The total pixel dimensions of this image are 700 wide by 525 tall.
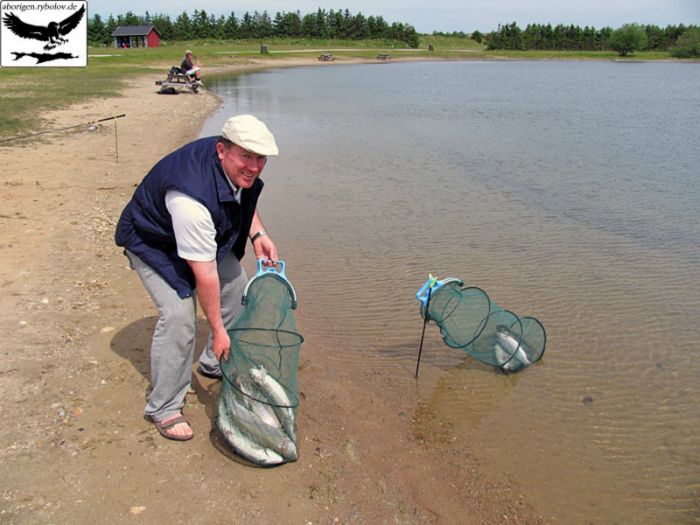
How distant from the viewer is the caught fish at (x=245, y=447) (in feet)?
12.7

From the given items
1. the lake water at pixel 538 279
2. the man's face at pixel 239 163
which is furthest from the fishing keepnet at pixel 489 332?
the man's face at pixel 239 163

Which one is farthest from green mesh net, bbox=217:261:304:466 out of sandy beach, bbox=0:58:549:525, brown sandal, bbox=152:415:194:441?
brown sandal, bbox=152:415:194:441

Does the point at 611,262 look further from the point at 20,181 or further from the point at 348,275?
the point at 20,181

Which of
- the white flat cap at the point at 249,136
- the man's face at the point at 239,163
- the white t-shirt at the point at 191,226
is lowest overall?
the white t-shirt at the point at 191,226

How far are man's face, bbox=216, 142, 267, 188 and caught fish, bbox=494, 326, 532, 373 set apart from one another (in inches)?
114

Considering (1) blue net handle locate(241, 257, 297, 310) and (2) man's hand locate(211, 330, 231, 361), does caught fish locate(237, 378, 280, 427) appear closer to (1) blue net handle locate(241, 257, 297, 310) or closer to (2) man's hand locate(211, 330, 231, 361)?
(2) man's hand locate(211, 330, 231, 361)

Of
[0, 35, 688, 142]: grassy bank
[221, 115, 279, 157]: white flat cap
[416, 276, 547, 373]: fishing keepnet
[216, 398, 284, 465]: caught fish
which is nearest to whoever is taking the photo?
[221, 115, 279, 157]: white flat cap

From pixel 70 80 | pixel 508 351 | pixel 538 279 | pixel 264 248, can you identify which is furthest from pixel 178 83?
pixel 508 351

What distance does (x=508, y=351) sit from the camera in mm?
5426

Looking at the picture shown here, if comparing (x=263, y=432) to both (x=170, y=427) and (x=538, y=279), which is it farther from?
(x=538, y=279)

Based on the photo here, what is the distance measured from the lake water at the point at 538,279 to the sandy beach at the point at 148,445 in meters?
0.33

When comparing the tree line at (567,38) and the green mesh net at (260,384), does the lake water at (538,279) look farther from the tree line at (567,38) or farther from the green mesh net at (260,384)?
the tree line at (567,38)

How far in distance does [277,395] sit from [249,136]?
1722 millimetres

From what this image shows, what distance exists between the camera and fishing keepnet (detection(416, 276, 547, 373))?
5.27 m
